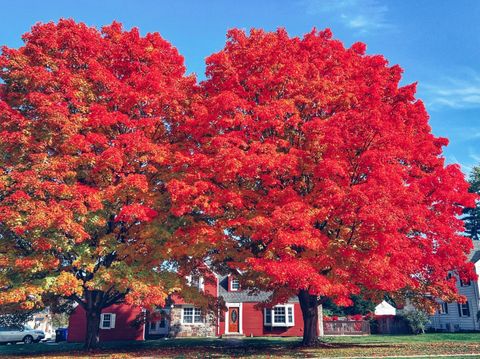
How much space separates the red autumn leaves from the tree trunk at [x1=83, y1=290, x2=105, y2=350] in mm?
3372

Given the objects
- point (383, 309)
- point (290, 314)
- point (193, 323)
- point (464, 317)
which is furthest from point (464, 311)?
point (193, 323)

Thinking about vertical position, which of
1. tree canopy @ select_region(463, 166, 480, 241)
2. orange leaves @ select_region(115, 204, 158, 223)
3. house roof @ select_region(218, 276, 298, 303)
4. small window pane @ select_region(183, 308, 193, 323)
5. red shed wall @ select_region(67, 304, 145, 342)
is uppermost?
tree canopy @ select_region(463, 166, 480, 241)

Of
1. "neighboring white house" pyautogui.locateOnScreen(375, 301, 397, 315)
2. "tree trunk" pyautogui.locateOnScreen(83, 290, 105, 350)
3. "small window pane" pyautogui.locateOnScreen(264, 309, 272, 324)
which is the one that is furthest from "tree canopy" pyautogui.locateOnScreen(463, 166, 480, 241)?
"tree trunk" pyautogui.locateOnScreen(83, 290, 105, 350)

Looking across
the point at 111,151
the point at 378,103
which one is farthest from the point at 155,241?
the point at 378,103

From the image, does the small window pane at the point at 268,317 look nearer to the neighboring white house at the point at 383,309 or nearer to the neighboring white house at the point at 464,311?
the neighboring white house at the point at 464,311

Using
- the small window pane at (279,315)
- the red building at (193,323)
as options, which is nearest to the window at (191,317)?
the red building at (193,323)

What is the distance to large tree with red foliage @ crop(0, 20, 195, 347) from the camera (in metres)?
18.0

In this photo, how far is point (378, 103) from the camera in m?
20.2

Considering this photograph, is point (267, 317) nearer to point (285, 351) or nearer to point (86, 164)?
point (285, 351)

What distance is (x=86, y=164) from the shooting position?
20156mm

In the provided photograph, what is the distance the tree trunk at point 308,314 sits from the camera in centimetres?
2289

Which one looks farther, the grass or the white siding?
the white siding

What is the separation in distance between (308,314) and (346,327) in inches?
742

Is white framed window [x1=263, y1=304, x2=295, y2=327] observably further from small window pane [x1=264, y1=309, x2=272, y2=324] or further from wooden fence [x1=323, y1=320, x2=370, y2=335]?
wooden fence [x1=323, y1=320, x2=370, y2=335]
